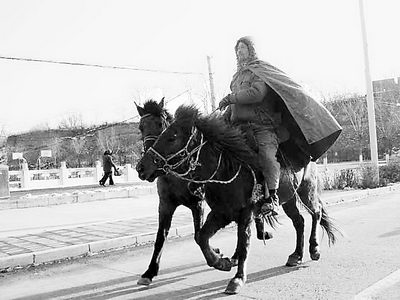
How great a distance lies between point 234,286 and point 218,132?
173 centimetres

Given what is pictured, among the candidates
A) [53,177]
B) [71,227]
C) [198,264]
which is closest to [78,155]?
[53,177]

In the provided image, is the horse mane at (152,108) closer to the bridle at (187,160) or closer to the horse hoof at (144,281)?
the bridle at (187,160)

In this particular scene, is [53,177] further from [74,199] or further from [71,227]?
[71,227]

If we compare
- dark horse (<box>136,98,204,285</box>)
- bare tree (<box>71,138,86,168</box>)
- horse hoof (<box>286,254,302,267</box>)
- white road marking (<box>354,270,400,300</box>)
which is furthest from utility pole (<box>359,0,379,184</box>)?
bare tree (<box>71,138,86,168</box>)

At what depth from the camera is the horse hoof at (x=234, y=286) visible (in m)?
5.00

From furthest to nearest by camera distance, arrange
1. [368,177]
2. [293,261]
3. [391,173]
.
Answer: [391,173] < [368,177] < [293,261]

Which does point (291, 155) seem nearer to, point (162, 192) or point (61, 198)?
point (162, 192)

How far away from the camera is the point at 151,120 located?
564 cm

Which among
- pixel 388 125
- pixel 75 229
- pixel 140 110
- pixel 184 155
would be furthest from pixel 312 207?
pixel 388 125

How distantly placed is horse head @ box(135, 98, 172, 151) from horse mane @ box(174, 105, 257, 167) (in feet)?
1.46

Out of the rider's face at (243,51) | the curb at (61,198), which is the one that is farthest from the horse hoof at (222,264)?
the curb at (61,198)

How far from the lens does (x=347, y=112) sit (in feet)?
212

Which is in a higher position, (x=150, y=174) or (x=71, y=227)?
(x=150, y=174)

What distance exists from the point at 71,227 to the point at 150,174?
245 inches
